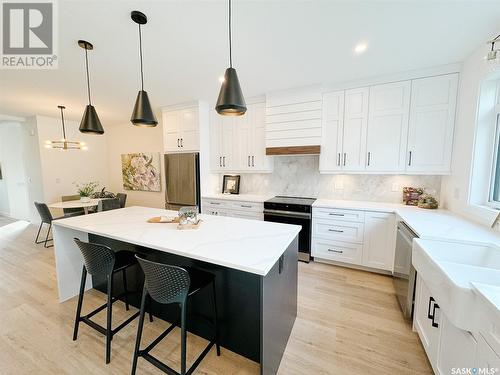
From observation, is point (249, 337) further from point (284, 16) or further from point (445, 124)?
point (445, 124)

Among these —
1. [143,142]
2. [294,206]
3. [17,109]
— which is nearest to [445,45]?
[294,206]

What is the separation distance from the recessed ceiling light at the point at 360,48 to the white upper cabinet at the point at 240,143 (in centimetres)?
163

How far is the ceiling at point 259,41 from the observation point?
1.58 meters

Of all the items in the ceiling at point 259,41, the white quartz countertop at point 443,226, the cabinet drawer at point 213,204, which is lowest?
the cabinet drawer at point 213,204

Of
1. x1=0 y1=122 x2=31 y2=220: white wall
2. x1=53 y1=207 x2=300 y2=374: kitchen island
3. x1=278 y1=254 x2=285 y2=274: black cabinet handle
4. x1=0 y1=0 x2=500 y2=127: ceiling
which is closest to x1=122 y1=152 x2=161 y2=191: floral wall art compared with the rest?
x1=0 y1=0 x2=500 y2=127: ceiling

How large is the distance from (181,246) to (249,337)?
2.86 feet

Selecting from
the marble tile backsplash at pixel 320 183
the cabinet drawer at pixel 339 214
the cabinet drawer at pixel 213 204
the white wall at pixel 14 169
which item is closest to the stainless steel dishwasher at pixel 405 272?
the cabinet drawer at pixel 339 214

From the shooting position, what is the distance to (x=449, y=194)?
8.44 ft

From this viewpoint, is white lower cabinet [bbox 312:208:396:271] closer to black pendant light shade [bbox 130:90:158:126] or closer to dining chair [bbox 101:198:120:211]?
black pendant light shade [bbox 130:90:158:126]

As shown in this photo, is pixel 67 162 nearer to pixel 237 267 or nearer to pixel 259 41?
pixel 259 41

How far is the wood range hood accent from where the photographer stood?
3132 millimetres

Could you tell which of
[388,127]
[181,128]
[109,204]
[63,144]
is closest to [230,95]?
[388,127]

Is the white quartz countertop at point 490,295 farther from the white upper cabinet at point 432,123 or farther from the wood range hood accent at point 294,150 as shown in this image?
the wood range hood accent at point 294,150

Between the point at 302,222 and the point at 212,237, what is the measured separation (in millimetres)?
1784
